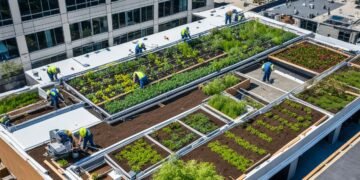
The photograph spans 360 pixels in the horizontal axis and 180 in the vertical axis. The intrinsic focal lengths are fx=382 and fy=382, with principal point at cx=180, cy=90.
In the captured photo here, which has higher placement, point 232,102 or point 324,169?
point 232,102

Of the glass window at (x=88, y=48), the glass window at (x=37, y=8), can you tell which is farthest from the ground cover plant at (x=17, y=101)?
the glass window at (x=88, y=48)

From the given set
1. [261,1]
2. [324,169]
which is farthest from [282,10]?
[324,169]

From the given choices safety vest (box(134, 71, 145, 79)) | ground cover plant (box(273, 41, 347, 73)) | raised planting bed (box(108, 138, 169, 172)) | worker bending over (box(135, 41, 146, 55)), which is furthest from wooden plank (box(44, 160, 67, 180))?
ground cover plant (box(273, 41, 347, 73))

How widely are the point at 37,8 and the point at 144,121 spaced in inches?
617

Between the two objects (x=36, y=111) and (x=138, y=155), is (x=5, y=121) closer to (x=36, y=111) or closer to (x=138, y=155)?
(x=36, y=111)

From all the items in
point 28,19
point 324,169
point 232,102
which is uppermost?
point 28,19

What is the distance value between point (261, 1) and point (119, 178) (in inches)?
1728

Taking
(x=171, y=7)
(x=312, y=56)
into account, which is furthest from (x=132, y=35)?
(x=312, y=56)

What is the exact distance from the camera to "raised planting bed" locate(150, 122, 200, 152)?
22250 millimetres

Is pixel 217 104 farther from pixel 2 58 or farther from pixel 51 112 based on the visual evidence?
pixel 2 58

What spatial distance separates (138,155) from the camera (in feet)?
70.0

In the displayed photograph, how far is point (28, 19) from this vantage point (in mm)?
32719

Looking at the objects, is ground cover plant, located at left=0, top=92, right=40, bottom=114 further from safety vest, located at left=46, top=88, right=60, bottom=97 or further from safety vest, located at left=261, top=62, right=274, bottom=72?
safety vest, located at left=261, top=62, right=274, bottom=72

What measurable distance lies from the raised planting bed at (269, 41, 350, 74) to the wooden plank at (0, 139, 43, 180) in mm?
21198
